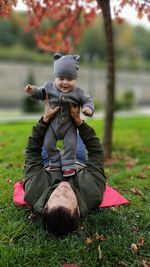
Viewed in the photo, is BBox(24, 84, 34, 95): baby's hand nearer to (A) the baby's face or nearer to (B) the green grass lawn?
(A) the baby's face

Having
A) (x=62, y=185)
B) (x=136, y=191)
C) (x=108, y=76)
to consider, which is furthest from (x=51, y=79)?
(x=62, y=185)

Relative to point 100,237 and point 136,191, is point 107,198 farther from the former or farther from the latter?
point 100,237

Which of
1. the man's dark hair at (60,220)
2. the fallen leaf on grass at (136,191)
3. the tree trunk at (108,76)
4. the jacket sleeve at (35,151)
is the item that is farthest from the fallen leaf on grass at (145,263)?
the tree trunk at (108,76)

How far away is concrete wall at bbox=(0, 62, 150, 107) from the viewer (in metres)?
39.7

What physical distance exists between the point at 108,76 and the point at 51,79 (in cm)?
3603

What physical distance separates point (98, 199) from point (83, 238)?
454 mm

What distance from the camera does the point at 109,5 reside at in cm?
704

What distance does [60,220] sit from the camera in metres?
3.73

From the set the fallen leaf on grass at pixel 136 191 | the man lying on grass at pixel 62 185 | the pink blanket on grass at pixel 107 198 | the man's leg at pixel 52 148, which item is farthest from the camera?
the fallen leaf on grass at pixel 136 191

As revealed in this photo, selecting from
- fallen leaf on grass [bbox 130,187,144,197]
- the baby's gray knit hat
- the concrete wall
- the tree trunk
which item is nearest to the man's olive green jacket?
the baby's gray knit hat

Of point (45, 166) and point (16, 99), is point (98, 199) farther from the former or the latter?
point (16, 99)

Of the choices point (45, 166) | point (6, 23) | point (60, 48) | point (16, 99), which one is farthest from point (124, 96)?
point (6, 23)

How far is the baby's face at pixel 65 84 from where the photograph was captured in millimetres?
4168

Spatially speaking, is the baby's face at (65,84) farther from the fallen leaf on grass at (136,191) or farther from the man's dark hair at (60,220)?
the fallen leaf on grass at (136,191)
